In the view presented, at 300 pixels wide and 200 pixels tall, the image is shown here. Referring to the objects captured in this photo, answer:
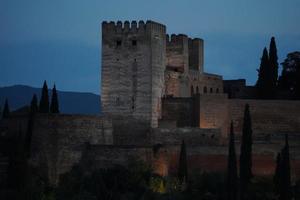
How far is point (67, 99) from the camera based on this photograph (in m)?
192

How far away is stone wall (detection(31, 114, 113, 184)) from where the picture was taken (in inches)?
1585

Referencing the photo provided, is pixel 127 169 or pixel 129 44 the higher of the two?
pixel 129 44

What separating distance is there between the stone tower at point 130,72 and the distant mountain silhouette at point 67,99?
427 ft

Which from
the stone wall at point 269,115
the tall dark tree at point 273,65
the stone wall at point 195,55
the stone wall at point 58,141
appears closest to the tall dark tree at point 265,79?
the tall dark tree at point 273,65

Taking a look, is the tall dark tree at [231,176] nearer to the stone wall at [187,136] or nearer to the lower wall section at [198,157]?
the lower wall section at [198,157]

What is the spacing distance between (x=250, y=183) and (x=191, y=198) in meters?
3.14

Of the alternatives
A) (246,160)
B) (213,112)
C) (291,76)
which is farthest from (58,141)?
(291,76)

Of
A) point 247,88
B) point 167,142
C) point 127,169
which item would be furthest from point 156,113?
point 247,88

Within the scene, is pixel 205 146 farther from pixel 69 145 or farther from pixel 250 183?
pixel 69 145

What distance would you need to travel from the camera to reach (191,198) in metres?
38.7

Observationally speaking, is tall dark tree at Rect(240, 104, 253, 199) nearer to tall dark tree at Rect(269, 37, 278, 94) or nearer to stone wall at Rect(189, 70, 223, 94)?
stone wall at Rect(189, 70, 223, 94)

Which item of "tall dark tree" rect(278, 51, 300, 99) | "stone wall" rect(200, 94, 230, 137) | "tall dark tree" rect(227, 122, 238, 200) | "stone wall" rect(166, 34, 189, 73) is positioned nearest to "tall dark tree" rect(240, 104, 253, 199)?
"tall dark tree" rect(227, 122, 238, 200)

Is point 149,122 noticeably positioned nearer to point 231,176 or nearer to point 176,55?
point 231,176

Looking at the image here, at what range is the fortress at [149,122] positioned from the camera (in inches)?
1608
